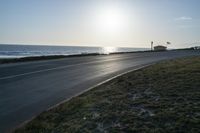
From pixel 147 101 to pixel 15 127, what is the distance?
10.7 ft

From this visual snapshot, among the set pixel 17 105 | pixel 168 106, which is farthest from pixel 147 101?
pixel 17 105

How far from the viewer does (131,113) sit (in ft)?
22.5

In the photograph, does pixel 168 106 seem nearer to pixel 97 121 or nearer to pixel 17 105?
pixel 97 121

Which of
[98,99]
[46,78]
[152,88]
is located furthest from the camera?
[46,78]

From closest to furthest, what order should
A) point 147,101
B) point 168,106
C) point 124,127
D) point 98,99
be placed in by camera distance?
point 124,127 → point 168,106 → point 147,101 → point 98,99

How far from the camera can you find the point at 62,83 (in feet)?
43.7

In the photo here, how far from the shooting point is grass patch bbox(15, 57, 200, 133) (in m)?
5.94

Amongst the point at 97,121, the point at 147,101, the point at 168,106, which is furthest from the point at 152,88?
the point at 97,121

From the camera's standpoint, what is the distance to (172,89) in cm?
894

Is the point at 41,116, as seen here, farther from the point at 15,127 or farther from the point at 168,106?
the point at 168,106

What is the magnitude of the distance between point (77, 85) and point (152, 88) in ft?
13.8

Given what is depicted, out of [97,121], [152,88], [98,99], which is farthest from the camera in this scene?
[152,88]

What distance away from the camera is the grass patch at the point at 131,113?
5.94 m

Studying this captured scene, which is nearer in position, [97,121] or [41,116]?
[97,121]
